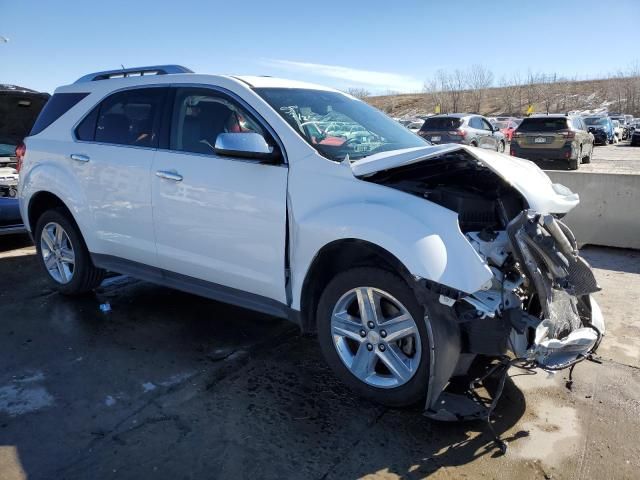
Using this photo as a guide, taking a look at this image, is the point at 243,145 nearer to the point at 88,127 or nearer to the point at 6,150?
the point at 88,127

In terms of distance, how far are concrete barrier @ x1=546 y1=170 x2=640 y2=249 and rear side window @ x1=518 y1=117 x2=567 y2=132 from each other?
10801 millimetres

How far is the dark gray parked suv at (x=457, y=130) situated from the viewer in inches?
711

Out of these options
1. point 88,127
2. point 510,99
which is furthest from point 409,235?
point 510,99

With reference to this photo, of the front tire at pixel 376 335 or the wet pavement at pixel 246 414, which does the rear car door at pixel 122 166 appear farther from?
the front tire at pixel 376 335

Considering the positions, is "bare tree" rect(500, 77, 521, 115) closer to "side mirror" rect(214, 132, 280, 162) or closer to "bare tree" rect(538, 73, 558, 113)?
"bare tree" rect(538, 73, 558, 113)

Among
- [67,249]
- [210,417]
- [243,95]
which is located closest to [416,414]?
[210,417]

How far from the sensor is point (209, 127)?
3.88 metres

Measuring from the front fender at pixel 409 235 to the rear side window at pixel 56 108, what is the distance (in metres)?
2.82

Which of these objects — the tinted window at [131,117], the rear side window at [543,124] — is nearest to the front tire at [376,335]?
the tinted window at [131,117]

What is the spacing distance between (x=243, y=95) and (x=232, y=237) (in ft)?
3.19

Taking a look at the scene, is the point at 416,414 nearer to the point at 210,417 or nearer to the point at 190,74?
the point at 210,417

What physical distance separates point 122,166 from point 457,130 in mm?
15490

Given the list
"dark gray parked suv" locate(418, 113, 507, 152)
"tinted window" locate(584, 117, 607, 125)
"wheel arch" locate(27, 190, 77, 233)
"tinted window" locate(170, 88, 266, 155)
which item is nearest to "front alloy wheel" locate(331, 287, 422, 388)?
"tinted window" locate(170, 88, 266, 155)

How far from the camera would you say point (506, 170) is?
3129 millimetres
